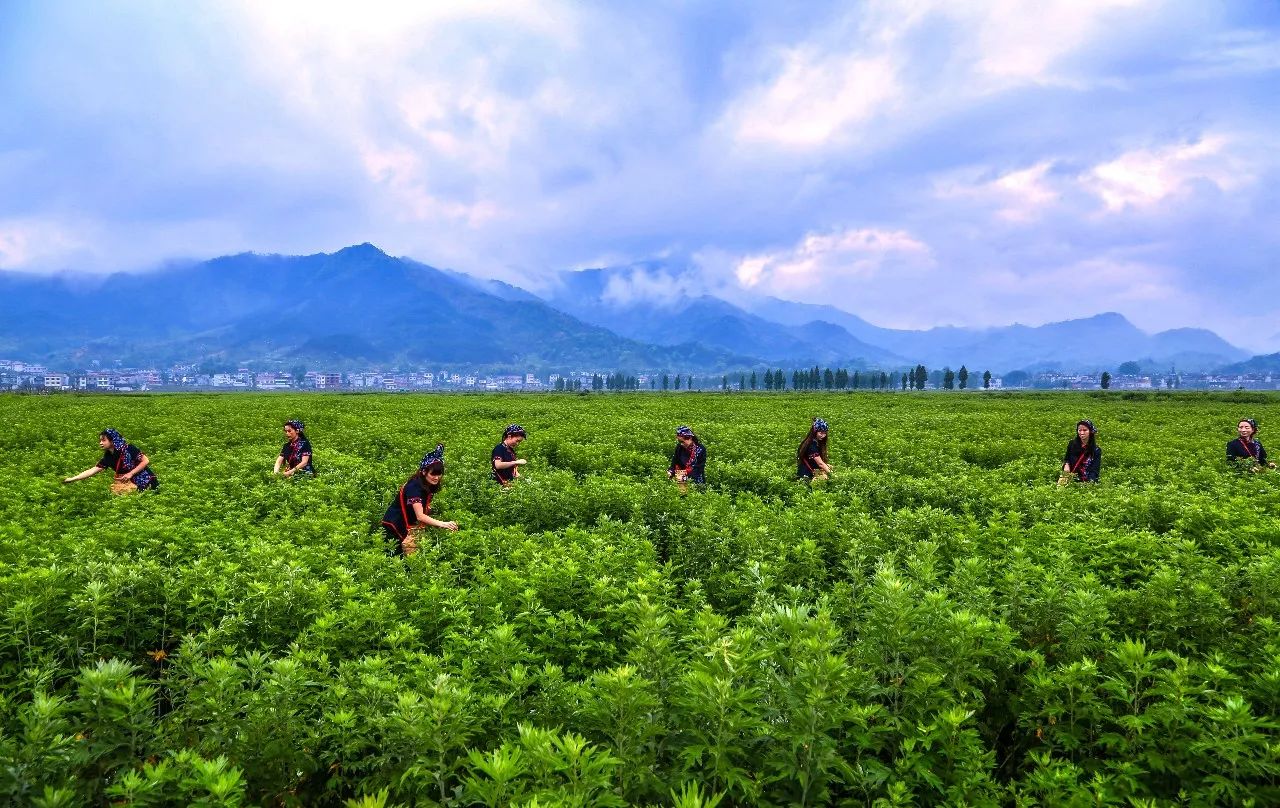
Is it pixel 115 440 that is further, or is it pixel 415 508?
pixel 115 440

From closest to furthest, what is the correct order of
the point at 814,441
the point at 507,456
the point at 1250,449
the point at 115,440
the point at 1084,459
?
the point at 115,440
the point at 507,456
the point at 1084,459
the point at 814,441
the point at 1250,449

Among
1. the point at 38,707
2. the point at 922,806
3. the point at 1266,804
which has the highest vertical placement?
the point at 38,707

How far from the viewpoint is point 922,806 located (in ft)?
13.1

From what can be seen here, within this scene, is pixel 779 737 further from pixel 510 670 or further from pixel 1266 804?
pixel 1266 804

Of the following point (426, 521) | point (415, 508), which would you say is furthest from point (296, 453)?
point (426, 521)

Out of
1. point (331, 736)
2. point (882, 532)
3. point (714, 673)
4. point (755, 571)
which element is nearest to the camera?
point (714, 673)

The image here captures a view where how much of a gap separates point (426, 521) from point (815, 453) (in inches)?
366

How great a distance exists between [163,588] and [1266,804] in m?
9.35

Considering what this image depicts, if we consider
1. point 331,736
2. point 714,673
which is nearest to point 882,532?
point 714,673

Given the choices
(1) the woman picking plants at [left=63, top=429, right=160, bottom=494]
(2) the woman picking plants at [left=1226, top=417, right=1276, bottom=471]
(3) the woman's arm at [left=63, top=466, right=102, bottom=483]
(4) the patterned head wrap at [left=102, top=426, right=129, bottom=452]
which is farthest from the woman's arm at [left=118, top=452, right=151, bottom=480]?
(2) the woman picking plants at [left=1226, top=417, right=1276, bottom=471]

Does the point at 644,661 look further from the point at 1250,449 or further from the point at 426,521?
the point at 1250,449

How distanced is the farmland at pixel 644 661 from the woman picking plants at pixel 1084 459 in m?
2.86

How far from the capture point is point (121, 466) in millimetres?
12844

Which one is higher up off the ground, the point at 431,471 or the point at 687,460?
the point at 431,471
